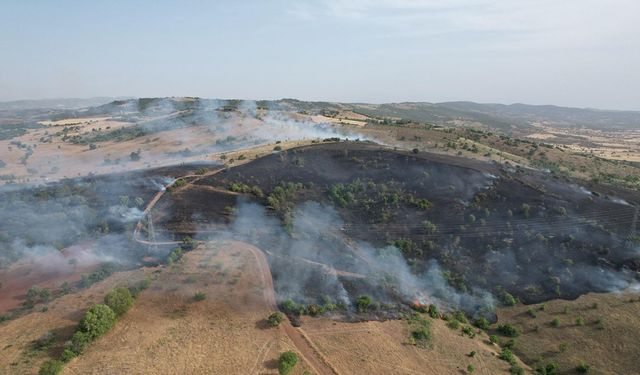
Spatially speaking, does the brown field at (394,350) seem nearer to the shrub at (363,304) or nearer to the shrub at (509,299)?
the shrub at (363,304)

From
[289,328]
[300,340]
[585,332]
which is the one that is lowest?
[585,332]

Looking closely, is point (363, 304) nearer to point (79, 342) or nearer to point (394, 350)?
point (394, 350)

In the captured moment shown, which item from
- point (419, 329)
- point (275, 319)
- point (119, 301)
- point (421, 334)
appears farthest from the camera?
point (419, 329)

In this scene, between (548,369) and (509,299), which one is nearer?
(548,369)

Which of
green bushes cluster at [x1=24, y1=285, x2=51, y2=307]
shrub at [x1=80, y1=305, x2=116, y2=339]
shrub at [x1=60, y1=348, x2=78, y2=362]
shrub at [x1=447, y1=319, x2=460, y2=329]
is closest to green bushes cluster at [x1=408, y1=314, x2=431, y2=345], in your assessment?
Answer: shrub at [x1=447, y1=319, x2=460, y2=329]

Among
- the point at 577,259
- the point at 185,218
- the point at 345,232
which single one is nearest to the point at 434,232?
the point at 345,232

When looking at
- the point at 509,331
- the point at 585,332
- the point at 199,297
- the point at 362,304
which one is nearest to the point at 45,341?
the point at 199,297

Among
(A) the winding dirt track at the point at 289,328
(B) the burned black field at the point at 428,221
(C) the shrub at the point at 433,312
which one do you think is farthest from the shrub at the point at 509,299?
(A) the winding dirt track at the point at 289,328
